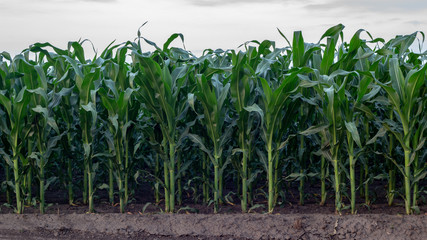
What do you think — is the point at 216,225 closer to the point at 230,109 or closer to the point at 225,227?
the point at 225,227

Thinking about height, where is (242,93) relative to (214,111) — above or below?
above

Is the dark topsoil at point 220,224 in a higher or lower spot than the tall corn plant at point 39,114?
lower

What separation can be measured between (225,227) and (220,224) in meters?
0.05

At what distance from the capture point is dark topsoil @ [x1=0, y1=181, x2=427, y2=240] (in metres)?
3.93

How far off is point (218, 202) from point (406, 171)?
1779 mm

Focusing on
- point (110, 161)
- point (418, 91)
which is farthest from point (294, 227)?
point (110, 161)

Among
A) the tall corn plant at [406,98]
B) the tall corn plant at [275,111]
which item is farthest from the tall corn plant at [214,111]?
the tall corn plant at [406,98]

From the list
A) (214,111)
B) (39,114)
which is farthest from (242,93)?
(39,114)

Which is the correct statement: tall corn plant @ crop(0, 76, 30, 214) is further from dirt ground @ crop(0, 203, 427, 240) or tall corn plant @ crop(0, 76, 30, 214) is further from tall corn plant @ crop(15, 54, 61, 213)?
dirt ground @ crop(0, 203, 427, 240)

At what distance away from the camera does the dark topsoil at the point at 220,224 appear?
3.93 meters

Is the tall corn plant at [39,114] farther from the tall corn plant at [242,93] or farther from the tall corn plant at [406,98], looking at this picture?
the tall corn plant at [406,98]

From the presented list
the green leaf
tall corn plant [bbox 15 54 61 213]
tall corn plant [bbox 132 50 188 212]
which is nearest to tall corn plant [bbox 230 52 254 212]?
tall corn plant [bbox 132 50 188 212]

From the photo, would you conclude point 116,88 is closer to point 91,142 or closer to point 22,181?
point 91,142

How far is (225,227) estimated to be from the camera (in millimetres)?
4000
